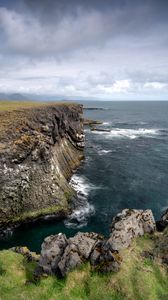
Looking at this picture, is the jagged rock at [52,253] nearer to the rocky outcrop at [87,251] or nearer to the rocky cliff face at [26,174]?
the rocky outcrop at [87,251]

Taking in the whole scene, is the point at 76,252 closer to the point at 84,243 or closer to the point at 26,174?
the point at 84,243

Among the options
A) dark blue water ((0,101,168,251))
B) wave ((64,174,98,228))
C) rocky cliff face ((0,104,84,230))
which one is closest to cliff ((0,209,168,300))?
dark blue water ((0,101,168,251))

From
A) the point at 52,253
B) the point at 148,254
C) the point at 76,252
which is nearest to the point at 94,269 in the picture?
the point at 76,252

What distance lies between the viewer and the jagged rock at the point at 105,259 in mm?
22719

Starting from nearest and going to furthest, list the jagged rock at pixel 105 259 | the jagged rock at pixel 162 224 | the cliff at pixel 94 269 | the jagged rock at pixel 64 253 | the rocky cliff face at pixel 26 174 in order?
the cliff at pixel 94 269 < the jagged rock at pixel 105 259 < the jagged rock at pixel 64 253 < the jagged rock at pixel 162 224 < the rocky cliff face at pixel 26 174

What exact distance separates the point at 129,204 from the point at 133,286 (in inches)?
1216

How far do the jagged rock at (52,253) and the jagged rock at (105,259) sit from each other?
120 inches

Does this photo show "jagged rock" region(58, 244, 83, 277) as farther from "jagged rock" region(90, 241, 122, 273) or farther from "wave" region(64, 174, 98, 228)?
"wave" region(64, 174, 98, 228)

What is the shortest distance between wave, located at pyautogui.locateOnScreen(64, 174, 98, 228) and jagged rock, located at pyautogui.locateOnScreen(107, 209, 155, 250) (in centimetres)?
1676

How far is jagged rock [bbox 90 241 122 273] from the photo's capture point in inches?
894

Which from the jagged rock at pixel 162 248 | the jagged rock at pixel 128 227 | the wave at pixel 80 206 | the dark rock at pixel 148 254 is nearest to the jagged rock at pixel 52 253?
the jagged rock at pixel 128 227

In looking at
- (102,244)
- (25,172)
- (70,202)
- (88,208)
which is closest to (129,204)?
(88,208)

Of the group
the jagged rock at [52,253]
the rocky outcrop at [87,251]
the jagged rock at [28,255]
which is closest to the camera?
the rocky outcrop at [87,251]

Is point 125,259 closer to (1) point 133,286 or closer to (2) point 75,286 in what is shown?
(1) point 133,286
